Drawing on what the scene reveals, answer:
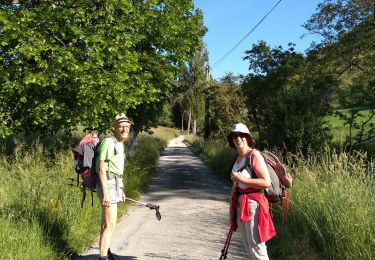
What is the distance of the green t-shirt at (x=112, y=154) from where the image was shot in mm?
5328

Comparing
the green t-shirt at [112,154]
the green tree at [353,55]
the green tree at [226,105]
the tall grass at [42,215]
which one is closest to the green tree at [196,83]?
the green tree at [226,105]

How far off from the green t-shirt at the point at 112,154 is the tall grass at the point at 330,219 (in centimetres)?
258

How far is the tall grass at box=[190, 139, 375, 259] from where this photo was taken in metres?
5.11

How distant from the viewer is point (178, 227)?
820 cm

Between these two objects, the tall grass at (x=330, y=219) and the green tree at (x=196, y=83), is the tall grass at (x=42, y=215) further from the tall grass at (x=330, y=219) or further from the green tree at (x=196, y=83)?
the green tree at (x=196, y=83)

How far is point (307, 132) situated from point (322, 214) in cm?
603

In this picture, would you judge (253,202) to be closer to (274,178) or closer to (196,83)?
(274,178)

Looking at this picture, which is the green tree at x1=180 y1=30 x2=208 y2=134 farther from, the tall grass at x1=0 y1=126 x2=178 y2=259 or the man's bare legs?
the man's bare legs

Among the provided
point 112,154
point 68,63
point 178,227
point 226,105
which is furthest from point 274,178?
point 226,105

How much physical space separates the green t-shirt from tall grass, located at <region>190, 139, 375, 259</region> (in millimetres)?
2585

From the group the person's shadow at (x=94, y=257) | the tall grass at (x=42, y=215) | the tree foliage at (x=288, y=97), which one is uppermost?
the tree foliage at (x=288, y=97)

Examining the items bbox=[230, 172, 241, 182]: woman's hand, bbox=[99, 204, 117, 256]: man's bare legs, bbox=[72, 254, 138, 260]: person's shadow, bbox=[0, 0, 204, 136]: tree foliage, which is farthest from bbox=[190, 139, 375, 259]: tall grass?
bbox=[0, 0, 204, 136]: tree foliage

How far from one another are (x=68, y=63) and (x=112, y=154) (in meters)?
6.20

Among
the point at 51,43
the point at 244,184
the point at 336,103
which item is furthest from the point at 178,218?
the point at 336,103
